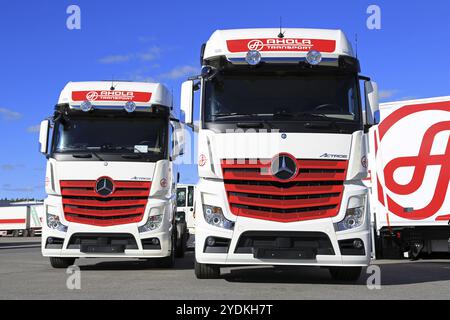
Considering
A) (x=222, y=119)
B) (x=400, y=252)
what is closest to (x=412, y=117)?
(x=400, y=252)

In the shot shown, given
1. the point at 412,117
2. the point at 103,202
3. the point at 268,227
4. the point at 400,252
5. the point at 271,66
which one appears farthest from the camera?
the point at 400,252

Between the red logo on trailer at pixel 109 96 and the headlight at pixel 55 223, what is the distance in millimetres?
2216

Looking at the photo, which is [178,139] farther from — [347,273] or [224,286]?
[347,273]

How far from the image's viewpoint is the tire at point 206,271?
28.6 ft

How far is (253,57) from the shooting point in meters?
8.34

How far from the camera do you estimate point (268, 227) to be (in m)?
7.91

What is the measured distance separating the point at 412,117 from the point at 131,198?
6.96m

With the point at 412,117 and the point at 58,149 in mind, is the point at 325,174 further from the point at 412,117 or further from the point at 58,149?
the point at 412,117

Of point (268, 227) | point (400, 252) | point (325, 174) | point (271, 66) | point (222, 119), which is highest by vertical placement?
point (271, 66)

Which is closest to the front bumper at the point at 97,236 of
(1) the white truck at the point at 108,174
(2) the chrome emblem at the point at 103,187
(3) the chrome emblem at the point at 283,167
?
(1) the white truck at the point at 108,174

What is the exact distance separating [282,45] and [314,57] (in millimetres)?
507

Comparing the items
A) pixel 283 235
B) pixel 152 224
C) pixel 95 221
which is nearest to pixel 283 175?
pixel 283 235

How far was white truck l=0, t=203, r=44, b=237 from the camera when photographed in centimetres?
5472

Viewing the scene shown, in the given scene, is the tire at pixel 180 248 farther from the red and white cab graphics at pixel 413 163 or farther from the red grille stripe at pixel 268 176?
the red grille stripe at pixel 268 176
